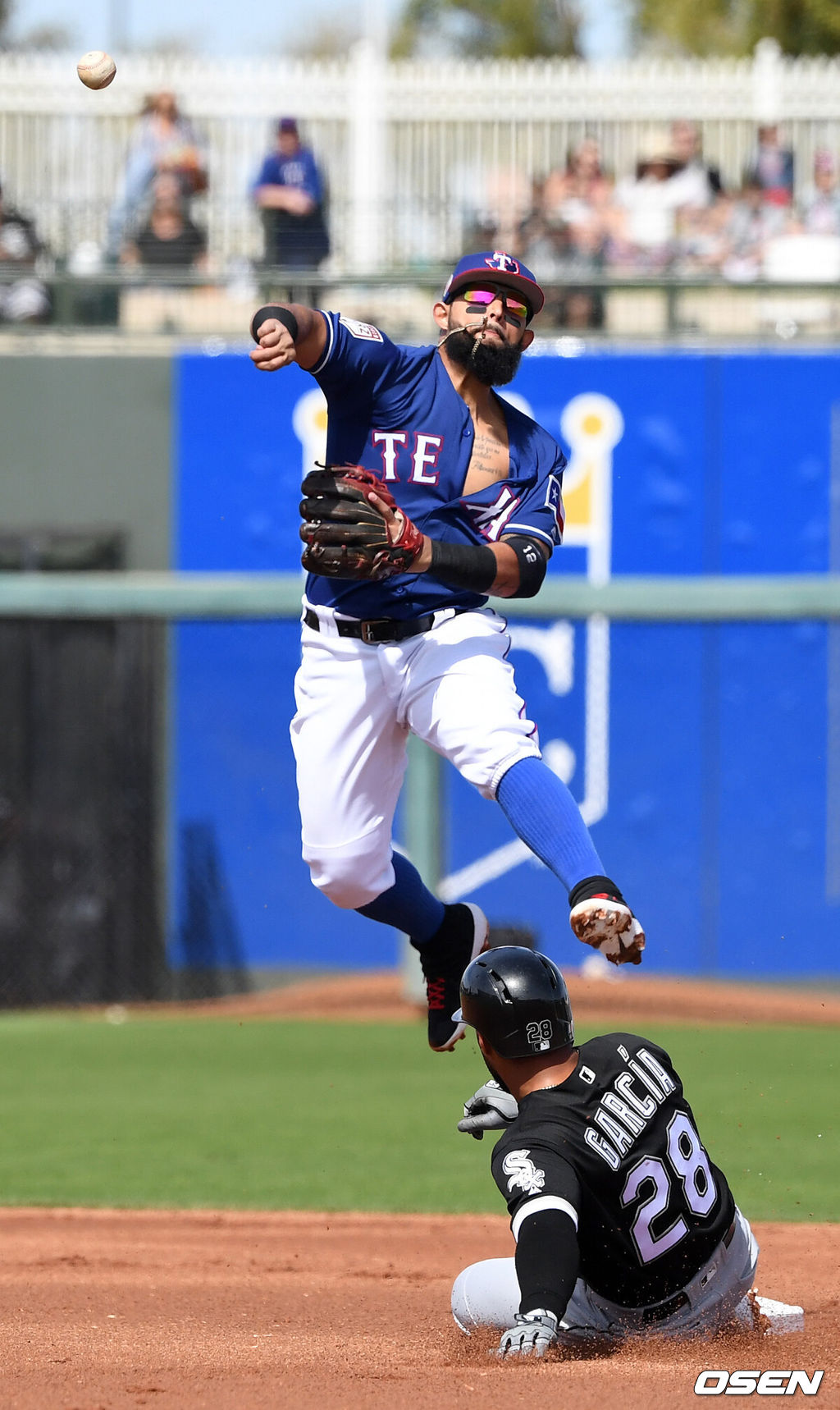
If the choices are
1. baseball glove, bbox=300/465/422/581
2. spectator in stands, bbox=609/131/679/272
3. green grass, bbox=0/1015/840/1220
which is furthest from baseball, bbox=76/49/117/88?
spectator in stands, bbox=609/131/679/272

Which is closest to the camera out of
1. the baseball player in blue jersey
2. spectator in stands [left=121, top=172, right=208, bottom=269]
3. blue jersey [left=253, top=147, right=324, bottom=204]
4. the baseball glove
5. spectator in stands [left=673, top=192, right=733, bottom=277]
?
the baseball glove

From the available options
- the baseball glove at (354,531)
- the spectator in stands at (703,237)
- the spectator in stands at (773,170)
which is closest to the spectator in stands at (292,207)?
the spectator in stands at (703,237)

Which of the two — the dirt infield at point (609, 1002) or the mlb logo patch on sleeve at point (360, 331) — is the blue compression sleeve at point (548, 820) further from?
the dirt infield at point (609, 1002)

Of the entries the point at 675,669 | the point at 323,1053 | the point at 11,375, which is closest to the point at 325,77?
the point at 11,375

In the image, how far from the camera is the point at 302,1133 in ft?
23.5

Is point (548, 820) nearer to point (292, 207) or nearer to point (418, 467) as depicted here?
point (418, 467)

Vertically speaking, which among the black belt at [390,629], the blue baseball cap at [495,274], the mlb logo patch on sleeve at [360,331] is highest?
the blue baseball cap at [495,274]

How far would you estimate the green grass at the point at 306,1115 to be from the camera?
639 centimetres

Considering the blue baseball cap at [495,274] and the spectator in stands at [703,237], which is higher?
the spectator in stands at [703,237]

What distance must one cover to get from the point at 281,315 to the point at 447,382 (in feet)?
2.15

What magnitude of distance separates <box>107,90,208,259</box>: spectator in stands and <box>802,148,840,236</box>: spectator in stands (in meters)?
4.41

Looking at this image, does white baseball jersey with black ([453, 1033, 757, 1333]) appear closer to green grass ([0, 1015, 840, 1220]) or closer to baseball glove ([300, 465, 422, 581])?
baseball glove ([300, 465, 422, 581])

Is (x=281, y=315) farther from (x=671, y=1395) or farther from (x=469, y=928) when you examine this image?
(x=671, y=1395)

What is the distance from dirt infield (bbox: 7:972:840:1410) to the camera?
326 centimetres
